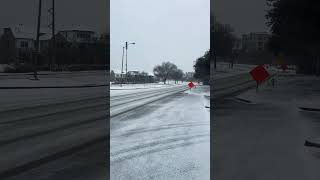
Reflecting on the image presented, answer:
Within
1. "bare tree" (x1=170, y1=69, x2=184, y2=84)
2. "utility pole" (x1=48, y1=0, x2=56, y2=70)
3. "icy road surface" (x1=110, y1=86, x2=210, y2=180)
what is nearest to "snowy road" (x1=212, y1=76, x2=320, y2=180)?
"icy road surface" (x1=110, y1=86, x2=210, y2=180)

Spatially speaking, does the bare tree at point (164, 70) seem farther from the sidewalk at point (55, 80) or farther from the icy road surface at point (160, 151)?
the sidewalk at point (55, 80)

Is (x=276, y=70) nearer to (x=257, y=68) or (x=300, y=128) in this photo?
(x=257, y=68)

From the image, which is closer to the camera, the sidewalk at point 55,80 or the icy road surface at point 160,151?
the icy road surface at point 160,151

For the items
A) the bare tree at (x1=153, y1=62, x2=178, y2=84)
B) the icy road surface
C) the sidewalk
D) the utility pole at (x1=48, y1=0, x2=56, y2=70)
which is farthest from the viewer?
the bare tree at (x1=153, y1=62, x2=178, y2=84)

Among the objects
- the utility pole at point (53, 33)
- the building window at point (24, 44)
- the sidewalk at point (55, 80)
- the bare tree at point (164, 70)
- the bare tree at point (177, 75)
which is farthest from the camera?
the bare tree at point (164, 70)

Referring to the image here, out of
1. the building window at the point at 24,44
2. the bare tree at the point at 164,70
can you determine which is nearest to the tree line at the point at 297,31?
the building window at the point at 24,44

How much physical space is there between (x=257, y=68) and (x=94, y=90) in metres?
2.88

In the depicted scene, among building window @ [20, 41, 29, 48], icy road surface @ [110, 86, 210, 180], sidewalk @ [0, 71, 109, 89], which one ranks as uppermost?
building window @ [20, 41, 29, 48]

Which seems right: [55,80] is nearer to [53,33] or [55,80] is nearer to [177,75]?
[53,33]

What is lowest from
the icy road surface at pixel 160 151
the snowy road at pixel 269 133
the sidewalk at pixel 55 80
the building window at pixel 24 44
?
the icy road surface at pixel 160 151

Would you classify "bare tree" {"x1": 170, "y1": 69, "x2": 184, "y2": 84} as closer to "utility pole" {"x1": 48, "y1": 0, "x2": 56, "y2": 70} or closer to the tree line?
"utility pole" {"x1": 48, "y1": 0, "x2": 56, "y2": 70}

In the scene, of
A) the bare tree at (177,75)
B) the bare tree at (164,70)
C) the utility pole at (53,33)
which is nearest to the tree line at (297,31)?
the utility pole at (53,33)

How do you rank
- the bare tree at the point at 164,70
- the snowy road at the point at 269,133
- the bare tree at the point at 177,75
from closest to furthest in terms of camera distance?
1. the snowy road at the point at 269,133
2. the bare tree at the point at 177,75
3. the bare tree at the point at 164,70

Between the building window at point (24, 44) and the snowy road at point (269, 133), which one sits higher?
the building window at point (24, 44)
